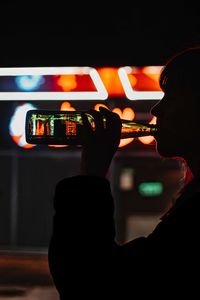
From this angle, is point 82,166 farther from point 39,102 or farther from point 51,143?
point 39,102

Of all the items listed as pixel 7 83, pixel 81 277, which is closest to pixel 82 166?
pixel 81 277

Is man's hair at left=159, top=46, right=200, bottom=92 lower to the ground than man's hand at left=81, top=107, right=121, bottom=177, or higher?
higher

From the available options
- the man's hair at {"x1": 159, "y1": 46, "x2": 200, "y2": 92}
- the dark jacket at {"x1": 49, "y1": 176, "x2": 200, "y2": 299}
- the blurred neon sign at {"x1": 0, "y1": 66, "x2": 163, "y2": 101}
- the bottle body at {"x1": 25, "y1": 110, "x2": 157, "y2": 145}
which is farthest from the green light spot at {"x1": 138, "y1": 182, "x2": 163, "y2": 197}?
the dark jacket at {"x1": 49, "y1": 176, "x2": 200, "y2": 299}

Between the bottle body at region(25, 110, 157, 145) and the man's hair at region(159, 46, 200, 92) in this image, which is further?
the bottle body at region(25, 110, 157, 145)

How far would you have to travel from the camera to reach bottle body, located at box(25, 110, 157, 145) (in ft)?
5.10

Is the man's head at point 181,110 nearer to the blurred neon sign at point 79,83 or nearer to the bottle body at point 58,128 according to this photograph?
the bottle body at point 58,128

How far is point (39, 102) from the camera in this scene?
8258 millimetres
